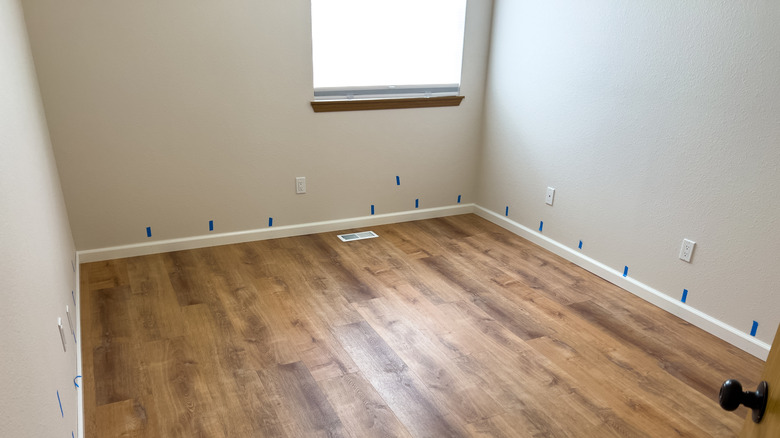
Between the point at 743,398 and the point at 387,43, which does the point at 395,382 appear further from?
the point at 387,43

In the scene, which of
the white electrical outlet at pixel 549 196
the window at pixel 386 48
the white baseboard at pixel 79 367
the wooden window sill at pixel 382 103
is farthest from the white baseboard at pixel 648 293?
the white baseboard at pixel 79 367

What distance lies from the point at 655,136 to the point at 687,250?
0.59 metres

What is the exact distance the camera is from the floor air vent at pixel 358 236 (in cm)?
365

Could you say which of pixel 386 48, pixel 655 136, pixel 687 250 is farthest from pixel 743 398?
pixel 386 48

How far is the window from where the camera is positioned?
3.37 metres

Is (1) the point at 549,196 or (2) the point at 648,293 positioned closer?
(2) the point at 648,293

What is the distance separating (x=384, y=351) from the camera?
2.40 m

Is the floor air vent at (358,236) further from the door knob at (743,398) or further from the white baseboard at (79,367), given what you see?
the door knob at (743,398)

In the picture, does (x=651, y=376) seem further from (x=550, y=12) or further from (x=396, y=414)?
(x=550, y=12)

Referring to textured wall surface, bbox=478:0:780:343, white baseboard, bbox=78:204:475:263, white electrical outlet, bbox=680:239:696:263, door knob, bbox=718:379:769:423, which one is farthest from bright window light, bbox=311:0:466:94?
door knob, bbox=718:379:769:423

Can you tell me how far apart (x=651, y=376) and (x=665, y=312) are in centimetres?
65

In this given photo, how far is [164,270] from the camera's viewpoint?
310 cm

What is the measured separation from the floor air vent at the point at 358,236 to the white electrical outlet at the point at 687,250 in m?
1.85

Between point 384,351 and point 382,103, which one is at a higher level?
point 382,103
